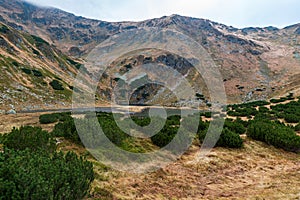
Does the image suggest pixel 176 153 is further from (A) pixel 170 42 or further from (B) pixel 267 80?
(A) pixel 170 42

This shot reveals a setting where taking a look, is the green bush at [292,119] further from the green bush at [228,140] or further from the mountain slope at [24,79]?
the mountain slope at [24,79]

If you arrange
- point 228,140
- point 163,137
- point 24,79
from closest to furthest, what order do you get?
point 163,137 < point 228,140 < point 24,79

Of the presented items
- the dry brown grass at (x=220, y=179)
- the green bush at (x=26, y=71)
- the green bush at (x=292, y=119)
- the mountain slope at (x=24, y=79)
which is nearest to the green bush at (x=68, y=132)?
the dry brown grass at (x=220, y=179)

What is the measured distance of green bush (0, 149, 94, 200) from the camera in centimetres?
571

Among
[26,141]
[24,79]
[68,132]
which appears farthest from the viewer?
[24,79]

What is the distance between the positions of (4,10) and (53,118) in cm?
20328

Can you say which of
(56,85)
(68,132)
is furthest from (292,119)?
(56,85)

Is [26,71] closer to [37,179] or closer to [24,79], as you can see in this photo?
[24,79]

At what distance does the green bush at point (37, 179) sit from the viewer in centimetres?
571

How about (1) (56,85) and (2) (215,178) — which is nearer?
(2) (215,178)

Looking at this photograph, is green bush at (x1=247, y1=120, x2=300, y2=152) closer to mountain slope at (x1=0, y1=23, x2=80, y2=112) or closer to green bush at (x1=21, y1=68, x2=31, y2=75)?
mountain slope at (x1=0, y1=23, x2=80, y2=112)

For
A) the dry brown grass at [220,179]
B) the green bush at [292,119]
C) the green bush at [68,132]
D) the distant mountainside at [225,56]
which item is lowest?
the dry brown grass at [220,179]

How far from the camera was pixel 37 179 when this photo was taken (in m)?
5.96

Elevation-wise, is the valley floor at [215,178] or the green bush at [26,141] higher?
the green bush at [26,141]
